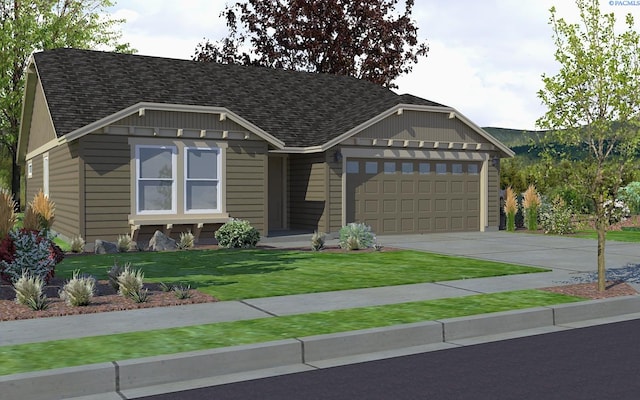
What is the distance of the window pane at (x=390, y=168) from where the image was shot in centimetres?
2233

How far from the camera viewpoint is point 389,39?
142 feet

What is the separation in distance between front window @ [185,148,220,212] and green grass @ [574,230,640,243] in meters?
11.9

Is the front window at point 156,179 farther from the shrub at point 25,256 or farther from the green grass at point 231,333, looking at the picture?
the green grass at point 231,333

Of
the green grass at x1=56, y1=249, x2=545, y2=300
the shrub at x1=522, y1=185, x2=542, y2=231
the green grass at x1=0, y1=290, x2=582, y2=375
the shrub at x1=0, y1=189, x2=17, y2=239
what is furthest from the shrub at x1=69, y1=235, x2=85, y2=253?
the shrub at x1=522, y1=185, x2=542, y2=231

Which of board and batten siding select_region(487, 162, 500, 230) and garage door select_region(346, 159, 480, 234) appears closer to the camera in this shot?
garage door select_region(346, 159, 480, 234)

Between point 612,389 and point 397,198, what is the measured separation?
16.7 m

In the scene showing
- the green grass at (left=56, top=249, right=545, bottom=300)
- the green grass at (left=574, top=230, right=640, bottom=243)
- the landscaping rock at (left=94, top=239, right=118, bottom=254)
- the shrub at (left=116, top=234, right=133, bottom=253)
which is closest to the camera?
the green grass at (left=56, top=249, right=545, bottom=300)

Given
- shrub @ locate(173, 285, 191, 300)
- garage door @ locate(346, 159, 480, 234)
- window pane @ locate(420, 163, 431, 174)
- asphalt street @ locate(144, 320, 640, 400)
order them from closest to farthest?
1. asphalt street @ locate(144, 320, 640, 400)
2. shrub @ locate(173, 285, 191, 300)
3. garage door @ locate(346, 159, 480, 234)
4. window pane @ locate(420, 163, 431, 174)

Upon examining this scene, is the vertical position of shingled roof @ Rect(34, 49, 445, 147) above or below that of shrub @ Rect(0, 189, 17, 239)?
above

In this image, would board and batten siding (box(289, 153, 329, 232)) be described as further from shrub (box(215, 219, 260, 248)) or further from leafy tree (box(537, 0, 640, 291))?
leafy tree (box(537, 0, 640, 291))

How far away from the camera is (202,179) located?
19141mm

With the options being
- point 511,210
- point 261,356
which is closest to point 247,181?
point 511,210

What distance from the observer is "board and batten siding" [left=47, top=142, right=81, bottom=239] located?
18214 millimetres

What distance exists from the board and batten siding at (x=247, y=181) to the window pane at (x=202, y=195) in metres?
0.40
